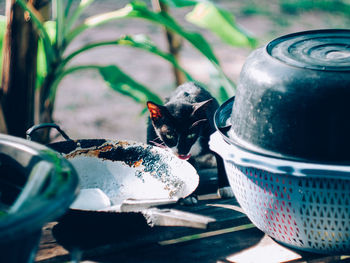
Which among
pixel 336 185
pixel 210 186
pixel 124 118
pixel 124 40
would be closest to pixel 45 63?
pixel 124 40

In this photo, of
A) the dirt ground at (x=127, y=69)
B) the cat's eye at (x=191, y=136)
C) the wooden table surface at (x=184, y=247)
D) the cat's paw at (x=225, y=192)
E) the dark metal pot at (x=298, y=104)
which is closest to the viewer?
the dark metal pot at (x=298, y=104)

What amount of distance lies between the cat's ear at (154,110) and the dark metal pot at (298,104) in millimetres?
630

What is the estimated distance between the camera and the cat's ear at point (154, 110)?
5.81 ft

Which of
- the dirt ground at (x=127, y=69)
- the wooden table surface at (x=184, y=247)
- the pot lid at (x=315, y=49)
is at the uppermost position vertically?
the pot lid at (x=315, y=49)

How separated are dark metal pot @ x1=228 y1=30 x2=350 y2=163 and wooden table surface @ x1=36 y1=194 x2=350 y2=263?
297mm

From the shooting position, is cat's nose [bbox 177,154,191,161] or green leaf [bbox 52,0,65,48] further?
green leaf [bbox 52,0,65,48]

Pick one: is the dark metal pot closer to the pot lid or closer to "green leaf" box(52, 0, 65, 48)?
the pot lid

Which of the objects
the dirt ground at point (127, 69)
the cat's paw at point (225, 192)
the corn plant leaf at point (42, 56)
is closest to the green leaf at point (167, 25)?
the corn plant leaf at point (42, 56)

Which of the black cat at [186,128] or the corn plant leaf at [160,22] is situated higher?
the corn plant leaf at [160,22]

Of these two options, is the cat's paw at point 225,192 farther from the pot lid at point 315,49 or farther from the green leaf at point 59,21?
the green leaf at point 59,21

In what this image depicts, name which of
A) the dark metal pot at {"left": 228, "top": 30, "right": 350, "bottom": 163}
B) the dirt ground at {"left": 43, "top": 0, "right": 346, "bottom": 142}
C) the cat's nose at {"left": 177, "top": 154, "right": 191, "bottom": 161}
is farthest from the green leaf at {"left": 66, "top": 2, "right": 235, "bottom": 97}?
the dirt ground at {"left": 43, "top": 0, "right": 346, "bottom": 142}

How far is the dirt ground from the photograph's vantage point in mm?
3967

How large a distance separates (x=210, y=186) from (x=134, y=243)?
46 centimetres

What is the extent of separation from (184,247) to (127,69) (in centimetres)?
369
